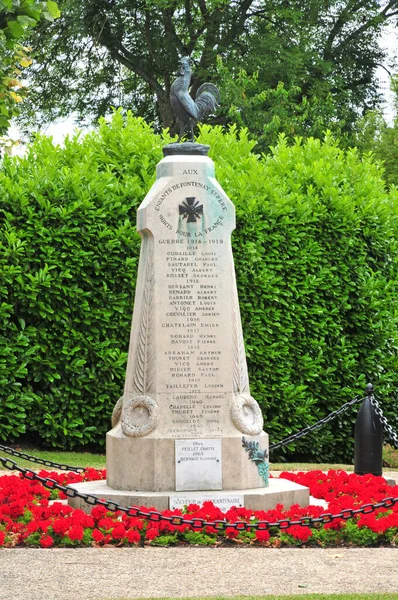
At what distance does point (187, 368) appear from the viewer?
26.8 ft

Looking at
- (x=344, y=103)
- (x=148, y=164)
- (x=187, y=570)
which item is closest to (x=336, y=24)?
(x=344, y=103)

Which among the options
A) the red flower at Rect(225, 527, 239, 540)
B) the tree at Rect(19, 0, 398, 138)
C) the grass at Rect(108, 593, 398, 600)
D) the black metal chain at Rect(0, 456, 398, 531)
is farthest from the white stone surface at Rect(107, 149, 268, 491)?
the tree at Rect(19, 0, 398, 138)

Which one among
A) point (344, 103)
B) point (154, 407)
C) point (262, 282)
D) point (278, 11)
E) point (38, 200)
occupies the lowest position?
point (154, 407)

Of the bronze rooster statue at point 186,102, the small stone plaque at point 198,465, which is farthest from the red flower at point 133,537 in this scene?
the bronze rooster statue at point 186,102

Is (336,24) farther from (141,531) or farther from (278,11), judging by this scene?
(141,531)

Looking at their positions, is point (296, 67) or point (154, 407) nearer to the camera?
point (154, 407)

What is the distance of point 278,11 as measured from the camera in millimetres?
25078

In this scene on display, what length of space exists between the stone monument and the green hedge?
12.0ft

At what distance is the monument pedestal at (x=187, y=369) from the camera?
7.99 m

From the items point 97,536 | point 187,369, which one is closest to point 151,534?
point 97,536

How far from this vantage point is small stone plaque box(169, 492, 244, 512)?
303 inches

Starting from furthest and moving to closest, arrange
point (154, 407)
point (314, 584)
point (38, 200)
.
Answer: point (38, 200) → point (154, 407) → point (314, 584)

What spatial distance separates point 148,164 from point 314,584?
8.03 meters

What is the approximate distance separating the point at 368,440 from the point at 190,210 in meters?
3.13
